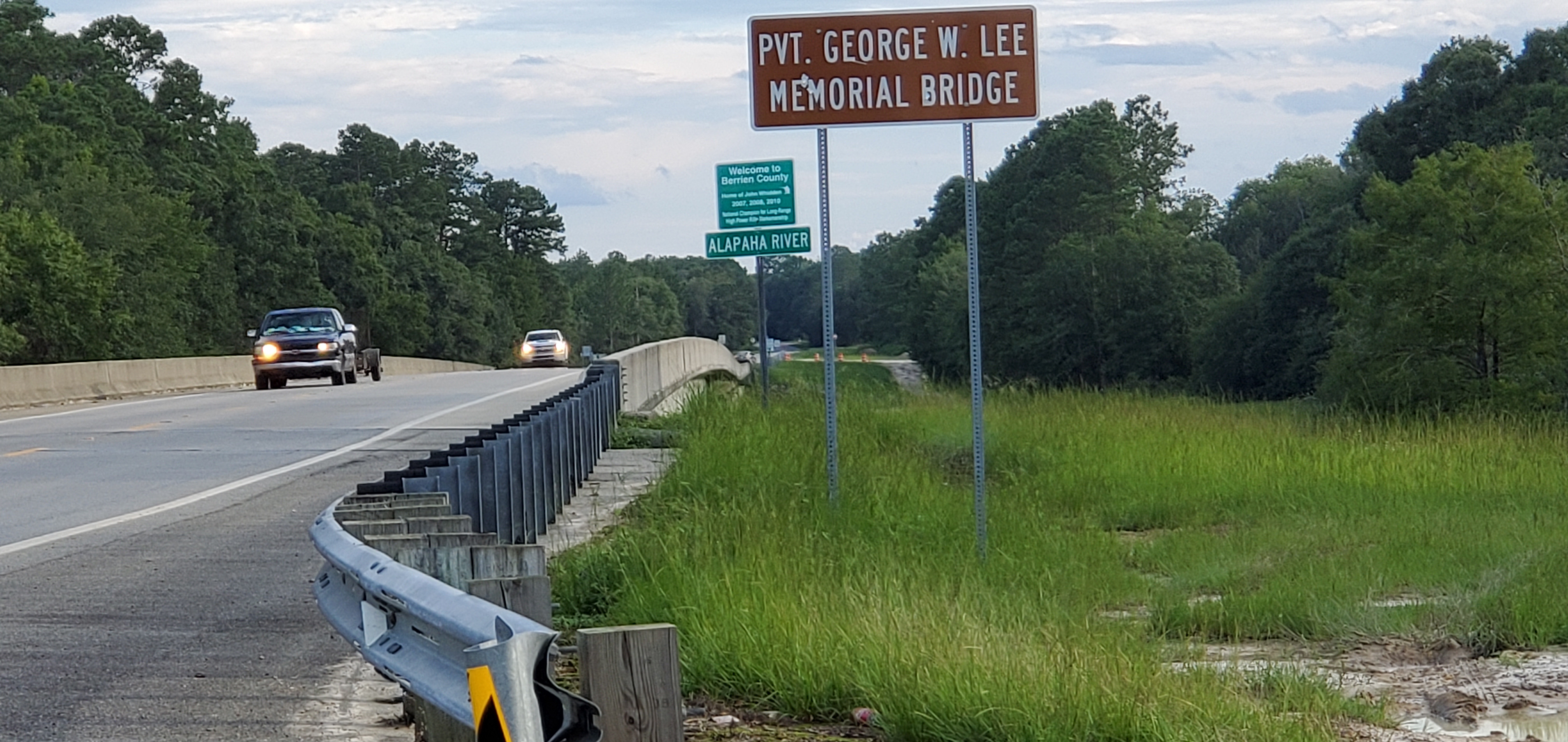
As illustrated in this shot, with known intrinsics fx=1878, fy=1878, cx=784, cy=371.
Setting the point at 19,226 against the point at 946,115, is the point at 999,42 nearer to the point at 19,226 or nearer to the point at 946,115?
the point at 946,115

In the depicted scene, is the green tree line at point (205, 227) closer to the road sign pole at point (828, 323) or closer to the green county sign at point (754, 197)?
the green county sign at point (754, 197)

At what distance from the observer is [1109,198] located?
106875 millimetres

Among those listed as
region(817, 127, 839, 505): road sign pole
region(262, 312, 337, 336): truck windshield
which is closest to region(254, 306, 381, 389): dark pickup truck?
region(262, 312, 337, 336): truck windshield

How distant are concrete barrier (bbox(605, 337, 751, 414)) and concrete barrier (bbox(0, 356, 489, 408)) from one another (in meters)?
9.35

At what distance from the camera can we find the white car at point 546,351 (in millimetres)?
63906

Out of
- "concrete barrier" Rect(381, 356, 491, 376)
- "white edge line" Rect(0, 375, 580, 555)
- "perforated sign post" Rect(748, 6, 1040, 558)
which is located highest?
"perforated sign post" Rect(748, 6, 1040, 558)

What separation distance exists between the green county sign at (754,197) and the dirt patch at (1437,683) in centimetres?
1927

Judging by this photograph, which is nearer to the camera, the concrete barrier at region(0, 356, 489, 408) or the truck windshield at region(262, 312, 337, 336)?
the concrete barrier at region(0, 356, 489, 408)

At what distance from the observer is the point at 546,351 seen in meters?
63.8

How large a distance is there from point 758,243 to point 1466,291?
3337 cm

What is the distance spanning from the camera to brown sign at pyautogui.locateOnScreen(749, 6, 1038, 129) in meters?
10.3

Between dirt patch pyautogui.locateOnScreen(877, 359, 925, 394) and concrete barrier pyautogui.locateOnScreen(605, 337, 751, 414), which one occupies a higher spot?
concrete barrier pyautogui.locateOnScreen(605, 337, 751, 414)

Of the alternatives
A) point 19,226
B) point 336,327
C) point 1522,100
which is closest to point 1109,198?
point 1522,100

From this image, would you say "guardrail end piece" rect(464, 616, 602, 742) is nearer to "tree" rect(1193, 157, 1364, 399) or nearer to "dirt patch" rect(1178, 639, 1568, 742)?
"dirt patch" rect(1178, 639, 1568, 742)
